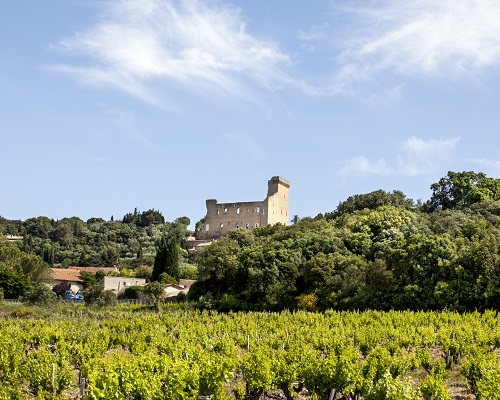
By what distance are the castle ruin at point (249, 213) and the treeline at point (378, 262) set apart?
25.2m

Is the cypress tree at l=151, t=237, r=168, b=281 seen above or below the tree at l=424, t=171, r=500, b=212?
below

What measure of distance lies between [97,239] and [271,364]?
90607 millimetres

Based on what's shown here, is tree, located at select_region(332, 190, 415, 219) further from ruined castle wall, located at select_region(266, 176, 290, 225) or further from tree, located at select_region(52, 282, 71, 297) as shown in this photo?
tree, located at select_region(52, 282, 71, 297)

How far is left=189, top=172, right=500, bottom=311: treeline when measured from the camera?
29.3 meters

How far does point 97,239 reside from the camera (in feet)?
335

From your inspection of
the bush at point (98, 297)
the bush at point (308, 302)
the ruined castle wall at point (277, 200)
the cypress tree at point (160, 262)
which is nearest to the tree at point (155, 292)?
the bush at point (98, 297)

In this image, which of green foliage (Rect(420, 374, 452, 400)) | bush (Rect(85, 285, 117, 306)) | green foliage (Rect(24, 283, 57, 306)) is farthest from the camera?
bush (Rect(85, 285, 117, 306))

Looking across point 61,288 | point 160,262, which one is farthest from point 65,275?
point 160,262

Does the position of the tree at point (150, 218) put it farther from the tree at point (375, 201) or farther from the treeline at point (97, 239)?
the tree at point (375, 201)

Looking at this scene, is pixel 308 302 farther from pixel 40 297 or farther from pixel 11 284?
pixel 11 284

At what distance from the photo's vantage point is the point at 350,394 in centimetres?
1457

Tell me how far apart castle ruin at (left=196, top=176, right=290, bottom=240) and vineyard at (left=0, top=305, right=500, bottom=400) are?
2285 inches

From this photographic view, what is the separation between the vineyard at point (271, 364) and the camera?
13086 millimetres

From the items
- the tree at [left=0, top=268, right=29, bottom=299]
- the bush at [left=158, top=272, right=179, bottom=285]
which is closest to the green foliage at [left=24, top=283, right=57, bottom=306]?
the tree at [left=0, top=268, right=29, bottom=299]
